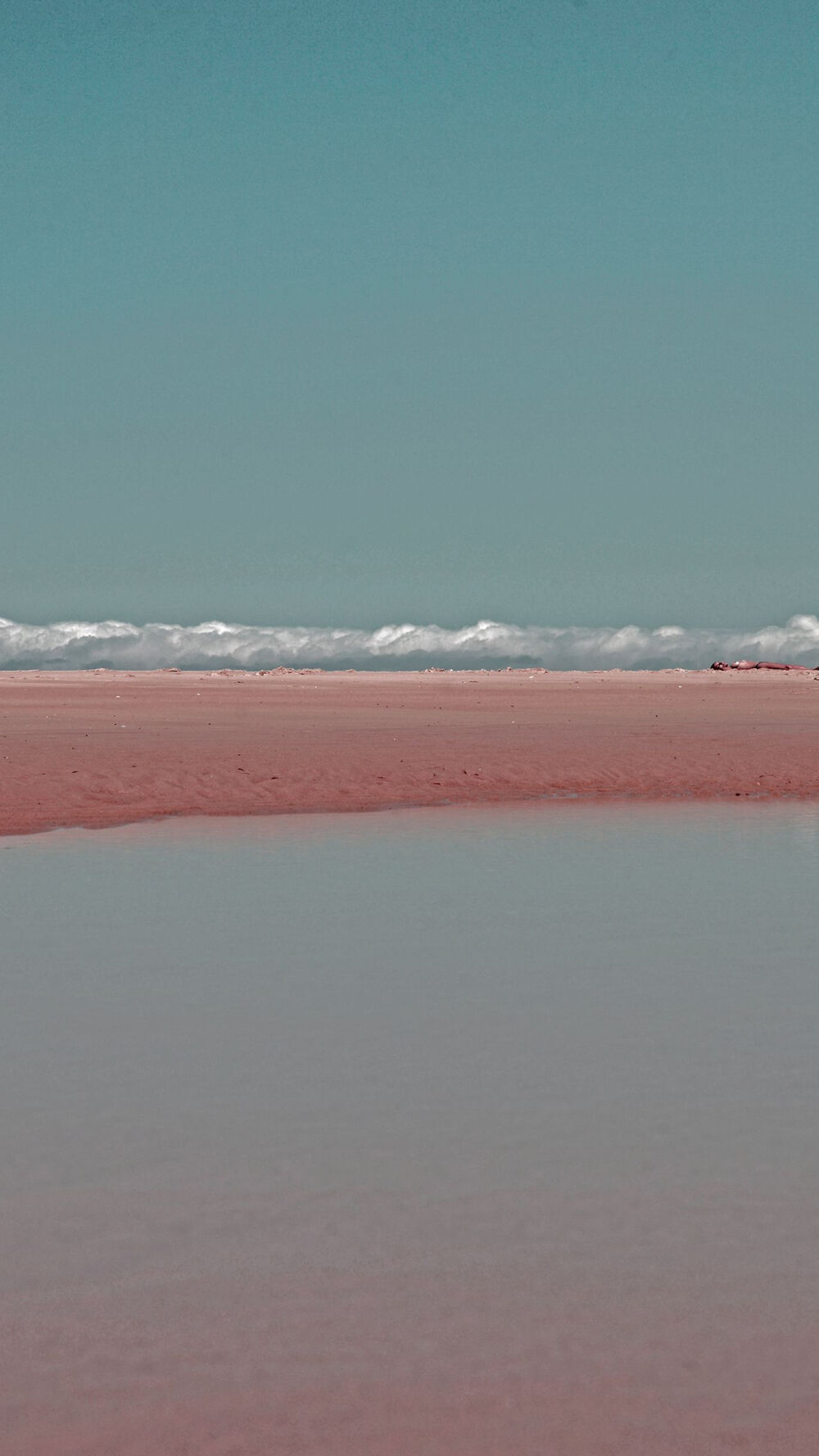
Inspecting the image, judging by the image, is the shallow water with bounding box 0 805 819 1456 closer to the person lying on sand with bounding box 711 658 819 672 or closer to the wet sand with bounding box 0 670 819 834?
the wet sand with bounding box 0 670 819 834

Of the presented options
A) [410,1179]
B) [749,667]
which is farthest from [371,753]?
[749,667]

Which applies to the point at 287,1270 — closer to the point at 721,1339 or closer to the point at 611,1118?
the point at 721,1339

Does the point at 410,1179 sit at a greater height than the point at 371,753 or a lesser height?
lesser

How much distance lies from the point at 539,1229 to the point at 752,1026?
3538 millimetres

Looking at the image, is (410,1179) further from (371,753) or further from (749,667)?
(749,667)

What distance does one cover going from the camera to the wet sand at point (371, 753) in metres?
23.3

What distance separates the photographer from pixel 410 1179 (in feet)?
20.9

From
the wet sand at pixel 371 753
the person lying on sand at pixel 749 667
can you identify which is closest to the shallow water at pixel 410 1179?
the wet sand at pixel 371 753

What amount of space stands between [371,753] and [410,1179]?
22141 millimetres

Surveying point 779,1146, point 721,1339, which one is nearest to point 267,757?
point 779,1146

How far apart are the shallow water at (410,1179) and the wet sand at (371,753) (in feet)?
33.2

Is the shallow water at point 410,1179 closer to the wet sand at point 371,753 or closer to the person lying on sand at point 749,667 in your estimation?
the wet sand at point 371,753

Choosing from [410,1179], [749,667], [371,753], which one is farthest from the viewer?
[749,667]

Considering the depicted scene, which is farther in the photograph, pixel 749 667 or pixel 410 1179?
pixel 749 667
